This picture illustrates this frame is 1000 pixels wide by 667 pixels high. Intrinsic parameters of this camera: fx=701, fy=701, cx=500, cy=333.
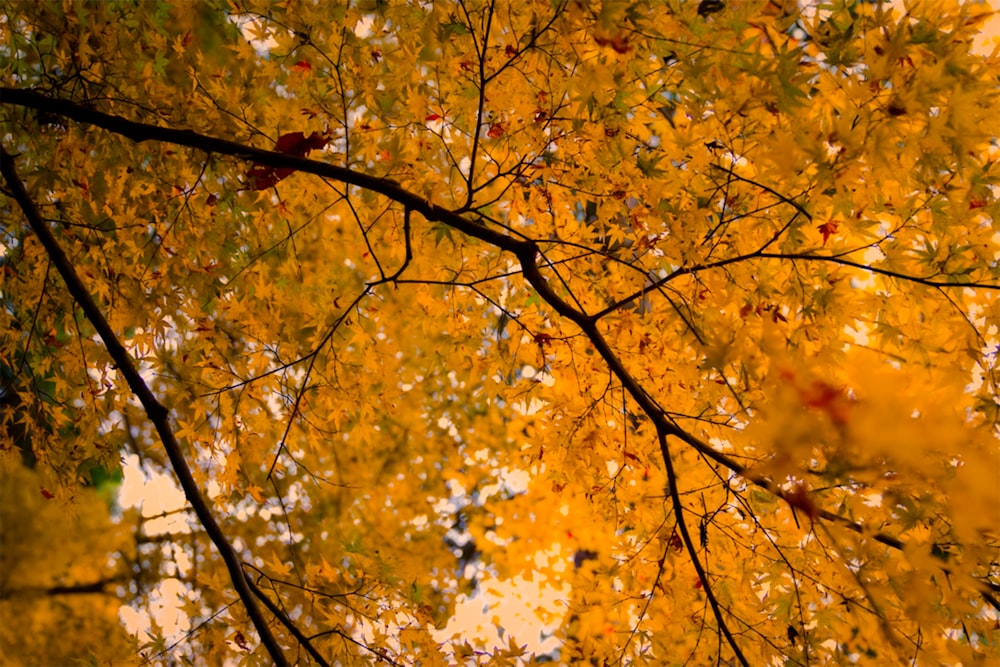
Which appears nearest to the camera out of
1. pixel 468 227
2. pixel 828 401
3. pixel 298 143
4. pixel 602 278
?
pixel 828 401

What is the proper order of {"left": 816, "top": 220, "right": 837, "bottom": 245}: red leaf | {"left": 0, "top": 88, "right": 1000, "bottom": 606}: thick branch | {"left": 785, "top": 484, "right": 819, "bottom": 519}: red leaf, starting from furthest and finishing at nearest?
{"left": 816, "top": 220, "right": 837, "bottom": 245}: red leaf, {"left": 0, "top": 88, "right": 1000, "bottom": 606}: thick branch, {"left": 785, "top": 484, "right": 819, "bottom": 519}: red leaf

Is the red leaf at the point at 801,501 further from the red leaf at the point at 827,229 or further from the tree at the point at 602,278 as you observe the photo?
the red leaf at the point at 827,229

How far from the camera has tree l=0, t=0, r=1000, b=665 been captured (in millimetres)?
1255

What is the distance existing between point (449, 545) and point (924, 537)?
390 cm

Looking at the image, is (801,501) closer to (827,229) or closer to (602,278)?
(827,229)

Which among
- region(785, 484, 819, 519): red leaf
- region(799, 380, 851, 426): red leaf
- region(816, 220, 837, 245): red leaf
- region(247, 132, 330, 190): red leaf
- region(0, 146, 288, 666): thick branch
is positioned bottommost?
region(785, 484, 819, 519): red leaf

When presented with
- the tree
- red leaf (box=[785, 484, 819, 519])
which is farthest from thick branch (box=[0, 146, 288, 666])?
red leaf (box=[785, 484, 819, 519])

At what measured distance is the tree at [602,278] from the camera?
4.12ft

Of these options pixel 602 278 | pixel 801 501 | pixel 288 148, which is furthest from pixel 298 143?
pixel 801 501

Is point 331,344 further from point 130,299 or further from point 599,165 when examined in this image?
point 599,165

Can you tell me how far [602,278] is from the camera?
2180 mm

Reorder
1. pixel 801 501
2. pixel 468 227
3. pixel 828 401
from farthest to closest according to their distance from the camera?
1. pixel 468 227
2. pixel 801 501
3. pixel 828 401

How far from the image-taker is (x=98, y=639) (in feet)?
15.7

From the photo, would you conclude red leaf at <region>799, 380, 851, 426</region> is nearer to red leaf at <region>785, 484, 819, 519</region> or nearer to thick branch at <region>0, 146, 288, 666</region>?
red leaf at <region>785, 484, 819, 519</region>
